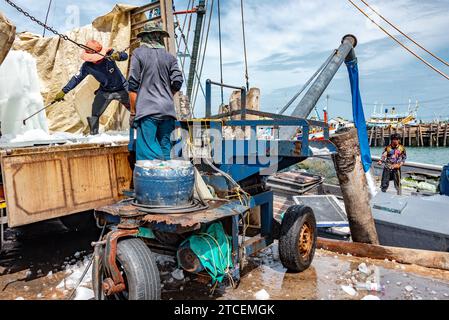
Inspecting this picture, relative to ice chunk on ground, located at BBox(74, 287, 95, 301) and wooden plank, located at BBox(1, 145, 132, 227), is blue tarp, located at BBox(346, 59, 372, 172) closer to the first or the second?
wooden plank, located at BBox(1, 145, 132, 227)

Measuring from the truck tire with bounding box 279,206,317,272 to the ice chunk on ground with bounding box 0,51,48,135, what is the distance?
Answer: 513cm

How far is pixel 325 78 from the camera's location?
6035 millimetres

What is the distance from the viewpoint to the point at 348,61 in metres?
7.07

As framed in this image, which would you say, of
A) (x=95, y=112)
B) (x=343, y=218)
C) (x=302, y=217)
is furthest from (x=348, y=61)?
(x=95, y=112)

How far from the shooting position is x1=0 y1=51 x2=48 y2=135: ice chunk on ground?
629cm

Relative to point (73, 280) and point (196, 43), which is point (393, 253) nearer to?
point (73, 280)

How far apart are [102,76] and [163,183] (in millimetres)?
3828

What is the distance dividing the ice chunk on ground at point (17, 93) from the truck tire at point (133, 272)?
457 cm

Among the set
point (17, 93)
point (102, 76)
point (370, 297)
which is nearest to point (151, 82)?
point (102, 76)

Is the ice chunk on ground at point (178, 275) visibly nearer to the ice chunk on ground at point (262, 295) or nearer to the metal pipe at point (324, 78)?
the ice chunk on ground at point (262, 295)

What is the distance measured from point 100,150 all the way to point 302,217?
241 centimetres

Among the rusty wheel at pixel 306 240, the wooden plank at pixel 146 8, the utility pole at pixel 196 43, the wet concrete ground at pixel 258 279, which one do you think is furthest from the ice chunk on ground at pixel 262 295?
the utility pole at pixel 196 43

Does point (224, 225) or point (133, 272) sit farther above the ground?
point (224, 225)
